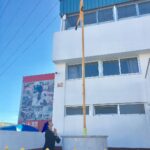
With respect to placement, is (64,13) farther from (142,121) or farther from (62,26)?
(142,121)

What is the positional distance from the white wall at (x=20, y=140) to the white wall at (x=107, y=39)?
365 cm

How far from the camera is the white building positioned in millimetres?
7949

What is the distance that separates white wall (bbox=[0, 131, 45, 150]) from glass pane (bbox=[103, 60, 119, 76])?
4169 millimetres

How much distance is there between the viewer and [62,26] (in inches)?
412

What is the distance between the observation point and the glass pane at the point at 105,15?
9995 mm

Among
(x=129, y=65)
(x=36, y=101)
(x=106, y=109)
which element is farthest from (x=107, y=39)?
(x=36, y=101)

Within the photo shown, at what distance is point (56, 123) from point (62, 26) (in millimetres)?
5016

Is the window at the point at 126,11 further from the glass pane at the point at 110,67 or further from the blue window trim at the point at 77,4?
the glass pane at the point at 110,67

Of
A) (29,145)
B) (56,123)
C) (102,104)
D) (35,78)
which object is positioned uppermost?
(35,78)

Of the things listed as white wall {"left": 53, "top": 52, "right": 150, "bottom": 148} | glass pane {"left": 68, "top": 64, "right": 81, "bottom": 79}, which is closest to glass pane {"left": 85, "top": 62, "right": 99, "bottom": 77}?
white wall {"left": 53, "top": 52, "right": 150, "bottom": 148}

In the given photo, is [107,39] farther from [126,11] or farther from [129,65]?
[126,11]

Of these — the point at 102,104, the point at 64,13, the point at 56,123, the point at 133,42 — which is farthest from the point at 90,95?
the point at 64,13

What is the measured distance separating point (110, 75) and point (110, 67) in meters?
0.47

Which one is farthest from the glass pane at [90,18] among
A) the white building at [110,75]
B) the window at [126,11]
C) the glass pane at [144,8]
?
the glass pane at [144,8]
